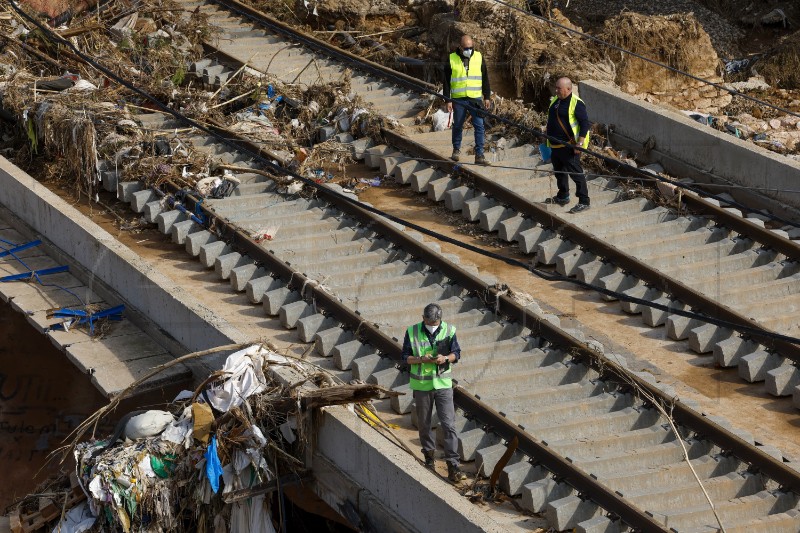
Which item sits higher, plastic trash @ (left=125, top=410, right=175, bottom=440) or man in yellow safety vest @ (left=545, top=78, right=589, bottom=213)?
man in yellow safety vest @ (left=545, top=78, right=589, bottom=213)

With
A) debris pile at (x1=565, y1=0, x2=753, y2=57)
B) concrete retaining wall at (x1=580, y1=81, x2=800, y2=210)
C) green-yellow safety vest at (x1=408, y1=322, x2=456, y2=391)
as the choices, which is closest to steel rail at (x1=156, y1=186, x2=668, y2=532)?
green-yellow safety vest at (x1=408, y1=322, x2=456, y2=391)

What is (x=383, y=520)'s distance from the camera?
1111 cm

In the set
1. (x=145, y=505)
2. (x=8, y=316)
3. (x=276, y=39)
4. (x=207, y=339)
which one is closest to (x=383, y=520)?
(x=145, y=505)

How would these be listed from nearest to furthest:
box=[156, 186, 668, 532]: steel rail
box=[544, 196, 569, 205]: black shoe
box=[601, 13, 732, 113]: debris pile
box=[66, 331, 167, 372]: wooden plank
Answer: box=[156, 186, 668, 532]: steel rail < box=[66, 331, 167, 372]: wooden plank < box=[544, 196, 569, 205]: black shoe < box=[601, 13, 732, 113]: debris pile

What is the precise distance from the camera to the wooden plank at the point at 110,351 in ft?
45.8

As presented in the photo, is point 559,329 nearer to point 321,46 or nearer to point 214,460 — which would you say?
point 214,460

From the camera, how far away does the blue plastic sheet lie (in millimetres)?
11758

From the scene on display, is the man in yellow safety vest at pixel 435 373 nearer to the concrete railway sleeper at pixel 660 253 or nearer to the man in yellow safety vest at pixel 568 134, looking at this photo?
the concrete railway sleeper at pixel 660 253

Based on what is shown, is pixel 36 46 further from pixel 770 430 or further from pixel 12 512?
pixel 770 430

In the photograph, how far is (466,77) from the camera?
17.2 metres

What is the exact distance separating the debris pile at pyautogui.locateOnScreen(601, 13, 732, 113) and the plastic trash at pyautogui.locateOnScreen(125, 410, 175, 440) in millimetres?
10838

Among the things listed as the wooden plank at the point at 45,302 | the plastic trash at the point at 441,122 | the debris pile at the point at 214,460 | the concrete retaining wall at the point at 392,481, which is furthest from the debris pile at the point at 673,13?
the concrete retaining wall at the point at 392,481

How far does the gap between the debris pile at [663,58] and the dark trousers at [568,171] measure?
15.8 ft

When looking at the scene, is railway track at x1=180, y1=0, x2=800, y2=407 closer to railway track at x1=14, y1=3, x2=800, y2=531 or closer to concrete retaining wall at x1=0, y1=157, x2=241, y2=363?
railway track at x1=14, y1=3, x2=800, y2=531
